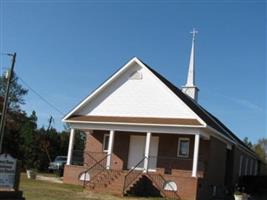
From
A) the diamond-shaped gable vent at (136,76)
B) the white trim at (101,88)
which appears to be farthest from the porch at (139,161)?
the diamond-shaped gable vent at (136,76)

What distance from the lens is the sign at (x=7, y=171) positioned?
49.6 feet

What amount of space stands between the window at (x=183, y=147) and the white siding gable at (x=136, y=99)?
2483 mm

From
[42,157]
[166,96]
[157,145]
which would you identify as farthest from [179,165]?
[42,157]

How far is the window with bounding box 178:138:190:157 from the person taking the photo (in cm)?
3080

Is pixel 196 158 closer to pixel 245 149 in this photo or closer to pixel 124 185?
pixel 124 185

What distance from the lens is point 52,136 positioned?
4706cm

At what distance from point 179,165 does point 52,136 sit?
63.5 feet

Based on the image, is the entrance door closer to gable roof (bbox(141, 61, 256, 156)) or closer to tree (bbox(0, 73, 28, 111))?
gable roof (bbox(141, 61, 256, 156))

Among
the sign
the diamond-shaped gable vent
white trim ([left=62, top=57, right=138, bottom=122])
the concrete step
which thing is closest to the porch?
white trim ([left=62, top=57, right=138, bottom=122])

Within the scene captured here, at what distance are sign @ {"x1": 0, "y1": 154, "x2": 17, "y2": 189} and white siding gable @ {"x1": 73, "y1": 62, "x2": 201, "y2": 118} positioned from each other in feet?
48.0

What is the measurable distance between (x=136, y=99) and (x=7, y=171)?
15.9 metres

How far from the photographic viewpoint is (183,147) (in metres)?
30.9

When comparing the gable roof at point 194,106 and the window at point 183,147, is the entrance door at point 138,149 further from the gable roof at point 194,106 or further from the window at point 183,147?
the gable roof at point 194,106

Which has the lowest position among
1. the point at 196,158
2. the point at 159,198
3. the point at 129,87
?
the point at 159,198
